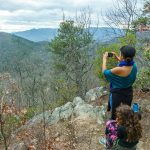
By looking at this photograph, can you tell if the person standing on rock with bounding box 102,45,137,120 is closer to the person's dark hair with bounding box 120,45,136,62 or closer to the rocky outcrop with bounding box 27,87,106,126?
the person's dark hair with bounding box 120,45,136,62

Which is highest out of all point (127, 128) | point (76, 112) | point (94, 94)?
point (127, 128)

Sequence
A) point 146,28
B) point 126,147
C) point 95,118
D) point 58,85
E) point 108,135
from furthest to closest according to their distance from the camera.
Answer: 1. point 58,85
2. point 146,28
3. point 95,118
4. point 108,135
5. point 126,147

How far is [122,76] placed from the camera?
5.72 meters

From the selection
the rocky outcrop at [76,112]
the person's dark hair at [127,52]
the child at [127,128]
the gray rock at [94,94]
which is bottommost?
the gray rock at [94,94]

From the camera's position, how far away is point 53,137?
10.1 metres

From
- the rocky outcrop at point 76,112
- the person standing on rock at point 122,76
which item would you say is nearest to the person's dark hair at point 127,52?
the person standing on rock at point 122,76

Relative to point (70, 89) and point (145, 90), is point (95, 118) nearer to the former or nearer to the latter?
point (145, 90)

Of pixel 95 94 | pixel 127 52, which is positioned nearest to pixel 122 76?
pixel 127 52

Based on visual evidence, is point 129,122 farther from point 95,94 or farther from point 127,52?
point 95,94

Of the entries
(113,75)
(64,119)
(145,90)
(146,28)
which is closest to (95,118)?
(64,119)

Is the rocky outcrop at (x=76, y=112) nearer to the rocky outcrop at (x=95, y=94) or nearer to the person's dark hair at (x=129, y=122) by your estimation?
the rocky outcrop at (x=95, y=94)

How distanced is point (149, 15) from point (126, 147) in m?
9.01

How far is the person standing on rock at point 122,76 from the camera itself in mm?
5622

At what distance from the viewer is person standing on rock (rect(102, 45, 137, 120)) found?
18.4 ft
